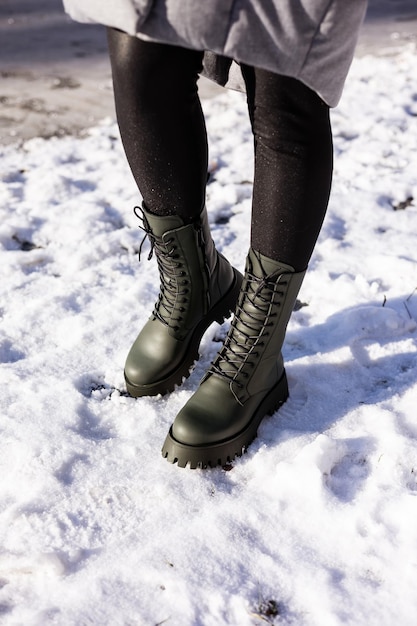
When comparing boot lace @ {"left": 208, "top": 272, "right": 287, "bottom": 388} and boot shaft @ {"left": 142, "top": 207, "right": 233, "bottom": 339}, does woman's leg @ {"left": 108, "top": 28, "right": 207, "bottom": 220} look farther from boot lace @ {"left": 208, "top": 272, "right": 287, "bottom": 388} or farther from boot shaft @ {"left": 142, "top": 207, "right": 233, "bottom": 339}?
boot lace @ {"left": 208, "top": 272, "right": 287, "bottom": 388}

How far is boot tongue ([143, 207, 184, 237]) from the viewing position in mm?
1272

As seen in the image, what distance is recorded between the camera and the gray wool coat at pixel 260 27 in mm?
962

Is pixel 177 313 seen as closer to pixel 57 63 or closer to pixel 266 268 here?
pixel 266 268

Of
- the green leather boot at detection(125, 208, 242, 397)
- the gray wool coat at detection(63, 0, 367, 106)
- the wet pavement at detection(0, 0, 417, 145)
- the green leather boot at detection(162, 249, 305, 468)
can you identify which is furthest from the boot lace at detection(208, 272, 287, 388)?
the wet pavement at detection(0, 0, 417, 145)

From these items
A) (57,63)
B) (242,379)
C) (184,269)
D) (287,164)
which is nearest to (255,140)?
(287,164)

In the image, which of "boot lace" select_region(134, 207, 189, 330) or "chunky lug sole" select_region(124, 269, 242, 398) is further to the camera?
"chunky lug sole" select_region(124, 269, 242, 398)

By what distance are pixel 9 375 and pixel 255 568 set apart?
68 centimetres

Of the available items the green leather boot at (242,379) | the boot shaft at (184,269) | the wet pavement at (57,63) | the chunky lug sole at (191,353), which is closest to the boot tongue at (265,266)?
the green leather boot at (242,379)

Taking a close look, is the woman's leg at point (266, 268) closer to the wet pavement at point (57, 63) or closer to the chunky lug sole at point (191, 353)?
the chunky lug sole at point (191, 353)

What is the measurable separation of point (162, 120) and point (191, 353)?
0.50m

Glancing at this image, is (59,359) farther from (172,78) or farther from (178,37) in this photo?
(178,37)

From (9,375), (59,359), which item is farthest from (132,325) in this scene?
(9,375)

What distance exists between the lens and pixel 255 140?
3.75 ft

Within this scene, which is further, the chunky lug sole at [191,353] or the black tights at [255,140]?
the chunky lug sole at [191,353]
